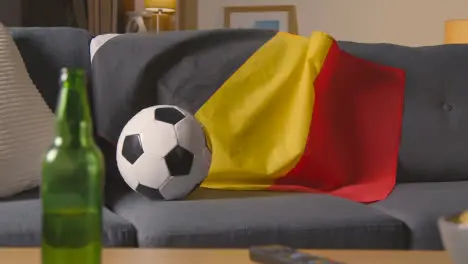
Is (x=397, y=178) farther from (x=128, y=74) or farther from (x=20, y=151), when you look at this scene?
(x=20, y=151)

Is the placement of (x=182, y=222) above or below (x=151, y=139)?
below

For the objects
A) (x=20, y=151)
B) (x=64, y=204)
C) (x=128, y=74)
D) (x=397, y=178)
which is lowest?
(x=397, y=178)

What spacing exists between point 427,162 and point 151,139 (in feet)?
2.82

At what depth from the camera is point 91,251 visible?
670 millimetres

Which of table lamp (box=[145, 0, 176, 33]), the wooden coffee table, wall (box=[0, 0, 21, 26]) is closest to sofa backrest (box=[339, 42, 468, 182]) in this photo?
the wooden coffee table

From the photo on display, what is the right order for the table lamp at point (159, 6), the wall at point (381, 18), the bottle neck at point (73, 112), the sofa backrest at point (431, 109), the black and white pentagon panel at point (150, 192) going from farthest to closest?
the table lamp at point (159, 6)
the wall at point (381, 18)
the sofa backrest at point (431, 109)
the black and white pentagon panel at point (150, 192)
the bottle neck at point (73, 112)

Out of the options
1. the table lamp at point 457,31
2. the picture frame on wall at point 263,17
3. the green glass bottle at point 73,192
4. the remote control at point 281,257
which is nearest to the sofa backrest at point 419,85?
the table lamp at point 457,31

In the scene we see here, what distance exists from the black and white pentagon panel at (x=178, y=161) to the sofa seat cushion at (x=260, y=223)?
0.22 ft

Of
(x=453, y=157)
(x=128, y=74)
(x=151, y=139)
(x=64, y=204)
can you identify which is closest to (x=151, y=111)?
(x=151, y=139)

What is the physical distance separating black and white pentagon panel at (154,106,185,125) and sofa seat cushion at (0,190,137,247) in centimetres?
25

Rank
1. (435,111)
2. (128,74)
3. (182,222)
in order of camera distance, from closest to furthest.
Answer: (182,222) → (128,74) → (435,111)

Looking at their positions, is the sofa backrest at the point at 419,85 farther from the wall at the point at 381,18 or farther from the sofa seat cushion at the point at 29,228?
the wall at the point at 381,18

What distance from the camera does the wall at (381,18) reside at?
383cm

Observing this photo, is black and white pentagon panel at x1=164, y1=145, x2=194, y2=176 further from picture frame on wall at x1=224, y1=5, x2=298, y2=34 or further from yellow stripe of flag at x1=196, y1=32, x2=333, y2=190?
picture frame on wall at x1=224, y1=5, x2=298, y2=34
